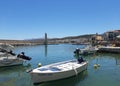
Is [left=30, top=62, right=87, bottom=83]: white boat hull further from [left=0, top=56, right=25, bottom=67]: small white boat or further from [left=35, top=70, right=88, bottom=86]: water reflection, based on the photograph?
[left=0, top=56, right=25, bottom=67]: small white boat

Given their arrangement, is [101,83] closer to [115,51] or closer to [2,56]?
[2,56]

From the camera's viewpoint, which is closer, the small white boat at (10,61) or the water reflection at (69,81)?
the water reflection at (69,81)

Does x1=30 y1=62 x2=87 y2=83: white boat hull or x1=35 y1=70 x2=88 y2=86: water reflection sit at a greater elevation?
x1=30 y1=62 x2=87 y2=83: white boat hull

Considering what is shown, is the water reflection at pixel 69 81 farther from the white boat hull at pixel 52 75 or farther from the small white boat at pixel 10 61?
the small white boat at pixel 10 61

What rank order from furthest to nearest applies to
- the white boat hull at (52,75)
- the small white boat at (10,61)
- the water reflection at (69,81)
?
the small white boat at (10,61), the water reflection at (69,81), the white boat hull at (52,75)

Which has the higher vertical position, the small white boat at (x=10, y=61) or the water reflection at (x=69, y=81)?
the small white boat at (x=10, y=61)

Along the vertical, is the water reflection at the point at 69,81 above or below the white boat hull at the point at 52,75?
below

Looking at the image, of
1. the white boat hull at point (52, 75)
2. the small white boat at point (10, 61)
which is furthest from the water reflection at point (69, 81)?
the small white boat at point (10, 61)

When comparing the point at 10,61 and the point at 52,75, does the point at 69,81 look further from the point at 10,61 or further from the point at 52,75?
the point at 10,61

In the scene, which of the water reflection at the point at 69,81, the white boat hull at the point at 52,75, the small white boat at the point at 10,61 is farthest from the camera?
the small white boat at the point at 10,61

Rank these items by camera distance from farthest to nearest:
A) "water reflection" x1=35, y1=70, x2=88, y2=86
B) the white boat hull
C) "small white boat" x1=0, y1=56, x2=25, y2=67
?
"small white boat" x1=0, y1=56, x2=25, y2=67, "water reflection" x1=35, y1=70, x2=88, y2=86, the white boat hull

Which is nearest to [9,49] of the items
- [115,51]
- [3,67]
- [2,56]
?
[2,56]

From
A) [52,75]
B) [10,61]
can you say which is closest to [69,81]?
[52,75]

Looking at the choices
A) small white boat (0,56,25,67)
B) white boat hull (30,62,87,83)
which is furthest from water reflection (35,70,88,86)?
small white boat (0,56,25,67)
